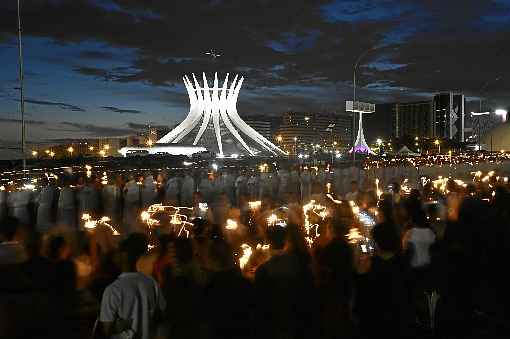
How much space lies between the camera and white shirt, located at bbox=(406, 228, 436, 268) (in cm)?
762

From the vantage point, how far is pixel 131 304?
4793 mm

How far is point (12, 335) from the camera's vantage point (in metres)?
4.00

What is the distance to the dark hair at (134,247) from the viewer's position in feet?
16.4

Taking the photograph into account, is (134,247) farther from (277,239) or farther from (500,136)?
(500,136)

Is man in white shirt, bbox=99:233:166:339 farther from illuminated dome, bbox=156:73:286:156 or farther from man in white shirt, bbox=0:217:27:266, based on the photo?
illuminated dome, bbox=156:73:286:156

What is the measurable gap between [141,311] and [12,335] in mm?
1099

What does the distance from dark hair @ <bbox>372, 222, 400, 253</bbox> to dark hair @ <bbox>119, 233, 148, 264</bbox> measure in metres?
2.39

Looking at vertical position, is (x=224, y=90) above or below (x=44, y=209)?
above

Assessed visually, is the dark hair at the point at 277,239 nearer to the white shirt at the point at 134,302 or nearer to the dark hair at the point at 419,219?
the white shirt at the point at 134,302

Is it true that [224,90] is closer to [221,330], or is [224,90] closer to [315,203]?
[315,203]

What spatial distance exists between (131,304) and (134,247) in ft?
1.67

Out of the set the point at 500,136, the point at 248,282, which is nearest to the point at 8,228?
the point at 248,282

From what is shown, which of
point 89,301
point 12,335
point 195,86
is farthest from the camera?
point 195,86

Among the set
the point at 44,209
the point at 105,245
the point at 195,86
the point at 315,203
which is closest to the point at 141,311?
the point at 105,245
